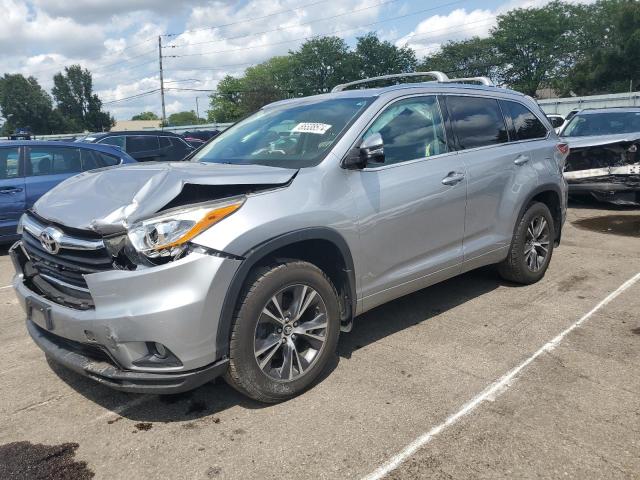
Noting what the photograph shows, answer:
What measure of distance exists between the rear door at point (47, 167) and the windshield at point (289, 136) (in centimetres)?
415

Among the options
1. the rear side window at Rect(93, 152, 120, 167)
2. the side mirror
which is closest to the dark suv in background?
the rear side window at Rect(93, 152, 120, 167)

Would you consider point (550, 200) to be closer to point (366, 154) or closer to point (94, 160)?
point (366, 154)

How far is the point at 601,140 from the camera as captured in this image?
9172 mm

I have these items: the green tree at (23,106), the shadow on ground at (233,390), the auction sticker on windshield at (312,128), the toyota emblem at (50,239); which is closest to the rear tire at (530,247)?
the shadow on ground at (233,390)

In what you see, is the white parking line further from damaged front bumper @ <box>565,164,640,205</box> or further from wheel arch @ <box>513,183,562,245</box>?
damaged front bumper @ <box>565,164,640,205</box>

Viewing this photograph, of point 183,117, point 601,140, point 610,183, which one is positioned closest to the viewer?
point 610,183

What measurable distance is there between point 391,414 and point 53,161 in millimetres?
6713

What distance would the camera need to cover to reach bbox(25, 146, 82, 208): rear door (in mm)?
7496

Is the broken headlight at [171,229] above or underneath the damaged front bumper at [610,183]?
above

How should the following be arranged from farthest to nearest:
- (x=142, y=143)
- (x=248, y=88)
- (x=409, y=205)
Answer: (x=248, y=88) < (x=142, y=143) < (x=409, y=205)

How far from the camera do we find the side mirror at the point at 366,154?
3.38m

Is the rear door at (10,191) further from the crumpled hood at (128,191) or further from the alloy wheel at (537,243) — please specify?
the alloy wheel at (537,243)

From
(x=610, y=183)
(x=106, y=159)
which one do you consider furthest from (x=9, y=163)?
(x=610, y=183)

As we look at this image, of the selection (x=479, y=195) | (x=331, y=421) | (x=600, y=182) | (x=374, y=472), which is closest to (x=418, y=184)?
(x=479, y=195)
